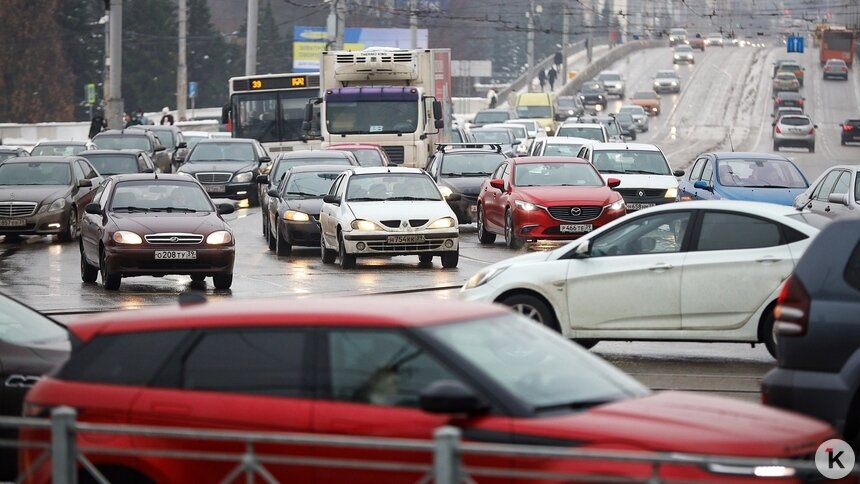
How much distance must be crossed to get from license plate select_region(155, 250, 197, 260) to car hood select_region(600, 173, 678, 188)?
11287 mm

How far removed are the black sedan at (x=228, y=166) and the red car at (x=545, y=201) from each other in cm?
1163

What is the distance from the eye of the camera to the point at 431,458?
6121 mm

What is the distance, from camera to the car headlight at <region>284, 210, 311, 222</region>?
2662 centimetres

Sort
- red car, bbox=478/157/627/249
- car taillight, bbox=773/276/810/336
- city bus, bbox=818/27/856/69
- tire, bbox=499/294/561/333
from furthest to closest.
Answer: city bus, bbox=818/27/856/69
red car, bbox=478/157/627/249
tire, bbox=499/294/561/333
car taillight, bbox=773/276/810/336

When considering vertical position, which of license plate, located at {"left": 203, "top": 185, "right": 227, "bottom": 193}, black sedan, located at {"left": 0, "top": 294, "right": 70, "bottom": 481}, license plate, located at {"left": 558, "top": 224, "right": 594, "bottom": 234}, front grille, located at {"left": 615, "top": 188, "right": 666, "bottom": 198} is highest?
black sedan, located at {"left": 0, "top": 294, "right": 70, "bottom": 481}

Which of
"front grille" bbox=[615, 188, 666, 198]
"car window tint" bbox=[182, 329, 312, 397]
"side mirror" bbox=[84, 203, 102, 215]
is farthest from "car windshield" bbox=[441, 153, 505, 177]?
"car window tint" bbox=[182, 329, 312, 397]

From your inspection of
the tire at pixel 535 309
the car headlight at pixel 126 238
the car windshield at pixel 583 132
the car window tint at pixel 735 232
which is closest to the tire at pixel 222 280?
the car headlight at pixel 126 238

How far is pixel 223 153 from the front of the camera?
40.2 m

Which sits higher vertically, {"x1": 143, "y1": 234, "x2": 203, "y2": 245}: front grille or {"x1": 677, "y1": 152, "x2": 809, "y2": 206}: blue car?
{"x1": 677, "y1": 152, "x2": 809, "y2": 206}: blue car

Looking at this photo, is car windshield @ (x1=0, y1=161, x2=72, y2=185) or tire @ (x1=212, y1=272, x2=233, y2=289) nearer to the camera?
tire @ (x1=212, y1=272, x2=233, y2=289)

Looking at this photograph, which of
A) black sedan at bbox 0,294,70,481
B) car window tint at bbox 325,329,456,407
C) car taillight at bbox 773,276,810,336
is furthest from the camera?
black sedan at bbox 0,294,70,481

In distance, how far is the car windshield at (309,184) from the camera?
90.3 feet

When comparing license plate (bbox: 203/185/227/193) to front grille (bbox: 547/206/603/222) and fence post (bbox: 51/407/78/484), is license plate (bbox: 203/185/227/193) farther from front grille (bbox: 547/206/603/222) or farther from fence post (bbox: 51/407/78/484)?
fence post (bbox: 51/407/78/484)

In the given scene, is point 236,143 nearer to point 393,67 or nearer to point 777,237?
point 393,67
